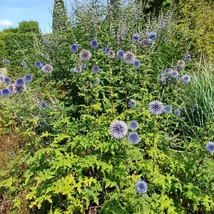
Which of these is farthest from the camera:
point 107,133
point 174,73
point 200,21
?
point 200,21

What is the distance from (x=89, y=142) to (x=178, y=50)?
264 centimetres

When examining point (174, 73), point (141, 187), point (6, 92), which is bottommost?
point (141, 187)

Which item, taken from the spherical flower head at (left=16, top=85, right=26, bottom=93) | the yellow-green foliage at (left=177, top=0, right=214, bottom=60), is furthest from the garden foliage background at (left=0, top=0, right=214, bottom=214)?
the yellow-green foliage at (left=177, top=0, right=214, bottom=60)

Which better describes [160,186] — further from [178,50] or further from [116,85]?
[178,50]

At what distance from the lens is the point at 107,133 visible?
2.53 m

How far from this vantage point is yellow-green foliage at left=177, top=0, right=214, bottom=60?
248 inches

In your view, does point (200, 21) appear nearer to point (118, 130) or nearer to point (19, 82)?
point (19, 82)

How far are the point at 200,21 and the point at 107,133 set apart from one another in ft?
16.2

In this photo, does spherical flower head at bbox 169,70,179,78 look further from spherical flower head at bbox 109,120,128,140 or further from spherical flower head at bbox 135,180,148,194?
spherical flower head at bbox 135,180,148,194

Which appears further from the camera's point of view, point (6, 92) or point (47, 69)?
point (47, 69)

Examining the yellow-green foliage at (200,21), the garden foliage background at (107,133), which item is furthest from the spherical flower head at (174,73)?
the yellow-green foliage at (200,21)

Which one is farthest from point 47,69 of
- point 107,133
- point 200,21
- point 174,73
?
point 200,21

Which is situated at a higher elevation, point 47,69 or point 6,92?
point 47,69

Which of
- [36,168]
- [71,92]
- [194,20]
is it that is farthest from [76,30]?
[194,20]
